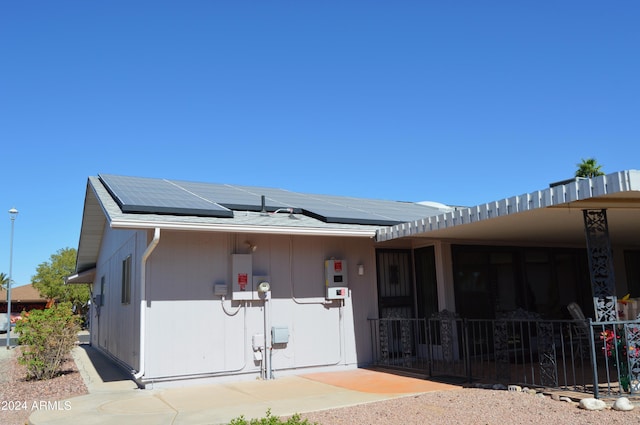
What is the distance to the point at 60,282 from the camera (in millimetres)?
38875

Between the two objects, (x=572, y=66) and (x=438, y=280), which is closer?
(x=438, y=280)

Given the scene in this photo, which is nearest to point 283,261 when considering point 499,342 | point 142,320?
point 142,320

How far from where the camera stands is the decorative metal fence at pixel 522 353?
560 cm

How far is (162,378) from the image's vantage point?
734 cm

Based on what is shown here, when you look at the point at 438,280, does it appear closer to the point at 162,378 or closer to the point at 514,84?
the point at 162,378

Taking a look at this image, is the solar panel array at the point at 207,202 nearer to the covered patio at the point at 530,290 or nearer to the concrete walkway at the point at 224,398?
the covered patio at the point at 530,290

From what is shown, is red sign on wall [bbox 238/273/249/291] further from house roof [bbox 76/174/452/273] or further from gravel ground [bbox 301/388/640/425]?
gravel ground [bbox 301/388/640/425]

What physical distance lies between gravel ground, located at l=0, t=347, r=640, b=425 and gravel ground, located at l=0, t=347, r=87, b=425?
0.04 ft

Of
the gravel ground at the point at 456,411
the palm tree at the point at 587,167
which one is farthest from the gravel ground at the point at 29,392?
the palm tree at the point at 587,167

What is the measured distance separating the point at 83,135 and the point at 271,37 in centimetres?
551

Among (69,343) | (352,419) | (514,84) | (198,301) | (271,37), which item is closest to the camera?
(352,419)

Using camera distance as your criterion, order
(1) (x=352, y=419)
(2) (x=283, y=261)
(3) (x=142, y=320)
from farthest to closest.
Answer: (2) (x=283, y=261)
(3) (x=142, y=320)
(1) (x=352, y=419)

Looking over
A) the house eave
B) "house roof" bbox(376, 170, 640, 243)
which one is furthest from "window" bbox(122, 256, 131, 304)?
"house roof" bbox(376, 170, 640, 243)

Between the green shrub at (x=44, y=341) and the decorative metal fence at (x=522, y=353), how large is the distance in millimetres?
5700
